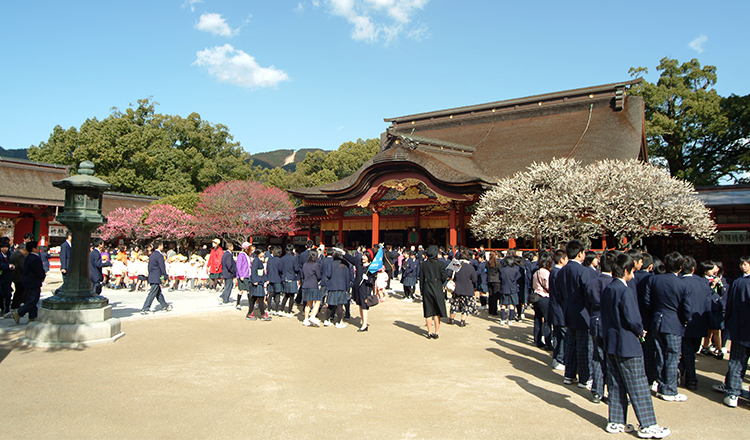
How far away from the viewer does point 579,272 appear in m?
5.37

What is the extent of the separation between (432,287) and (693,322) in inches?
145

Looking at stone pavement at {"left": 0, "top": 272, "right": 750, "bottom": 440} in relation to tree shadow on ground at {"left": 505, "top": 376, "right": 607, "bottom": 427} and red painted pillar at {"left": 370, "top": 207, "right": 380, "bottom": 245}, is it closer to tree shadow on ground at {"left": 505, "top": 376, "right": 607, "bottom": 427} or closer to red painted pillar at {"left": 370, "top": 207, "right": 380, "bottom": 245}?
tree shadow on ground at {"left": 505, "top": 376, "right": 607, "bottom": 427}

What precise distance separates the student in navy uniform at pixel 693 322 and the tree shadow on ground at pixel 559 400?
5.45ft

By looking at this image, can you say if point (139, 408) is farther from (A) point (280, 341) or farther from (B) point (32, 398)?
(A) point (280, 341)

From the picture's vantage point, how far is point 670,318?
5.05 meters

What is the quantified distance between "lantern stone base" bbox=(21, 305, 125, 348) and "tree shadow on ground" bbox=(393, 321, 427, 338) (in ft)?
16.1

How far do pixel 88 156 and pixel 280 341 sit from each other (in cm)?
3369

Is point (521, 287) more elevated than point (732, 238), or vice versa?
point (732, 238)

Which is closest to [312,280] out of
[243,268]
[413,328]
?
[413,328]

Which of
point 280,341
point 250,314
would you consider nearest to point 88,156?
point 250,314

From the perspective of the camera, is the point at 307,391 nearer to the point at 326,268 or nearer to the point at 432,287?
the point at 432,287

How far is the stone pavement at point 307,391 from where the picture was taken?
4031mm

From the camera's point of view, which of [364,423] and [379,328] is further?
[379,328]

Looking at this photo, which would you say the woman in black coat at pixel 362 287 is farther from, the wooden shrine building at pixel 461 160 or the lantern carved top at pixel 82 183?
the wooden shrine building at pixel 461 160
